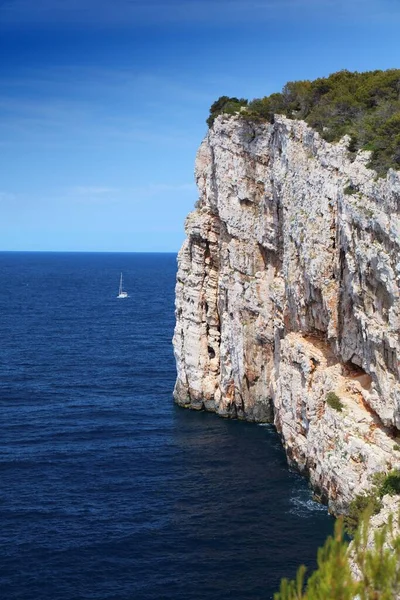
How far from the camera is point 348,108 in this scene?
51.0m

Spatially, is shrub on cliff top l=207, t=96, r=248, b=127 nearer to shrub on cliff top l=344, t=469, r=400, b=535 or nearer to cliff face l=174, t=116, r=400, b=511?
cliff face l=174, t=116, r=400, b=511

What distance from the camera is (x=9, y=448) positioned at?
55.7 m

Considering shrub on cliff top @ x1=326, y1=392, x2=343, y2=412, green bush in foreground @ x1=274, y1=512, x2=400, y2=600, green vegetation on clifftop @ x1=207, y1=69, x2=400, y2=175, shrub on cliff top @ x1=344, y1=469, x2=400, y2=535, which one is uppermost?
green vegetation on clifftop @ x1=207, y1=69, x2=400, y2=175

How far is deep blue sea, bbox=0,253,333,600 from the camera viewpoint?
3738 centimetres

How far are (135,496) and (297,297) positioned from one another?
1898cm

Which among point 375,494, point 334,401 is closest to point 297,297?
point 334,401

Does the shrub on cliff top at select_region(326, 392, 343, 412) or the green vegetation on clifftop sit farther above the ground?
the green vegetation on clifftop

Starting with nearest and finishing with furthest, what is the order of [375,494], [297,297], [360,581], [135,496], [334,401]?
[360,581], [375,494], [334,401], [135,496], [297,297]

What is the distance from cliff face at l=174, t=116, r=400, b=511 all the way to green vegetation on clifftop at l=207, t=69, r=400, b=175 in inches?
46.1

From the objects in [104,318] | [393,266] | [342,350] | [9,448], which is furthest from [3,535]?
[104,318]

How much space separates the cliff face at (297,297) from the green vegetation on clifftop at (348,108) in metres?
1.17

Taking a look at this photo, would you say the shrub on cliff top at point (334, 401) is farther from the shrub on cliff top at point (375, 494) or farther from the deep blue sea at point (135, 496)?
the deep blue sea at point (135, 496)

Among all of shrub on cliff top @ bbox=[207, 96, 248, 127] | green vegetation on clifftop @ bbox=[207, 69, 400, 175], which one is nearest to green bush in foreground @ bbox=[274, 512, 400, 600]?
green vegetation on clifftop @ bbox=[207, 69, 400, 175]

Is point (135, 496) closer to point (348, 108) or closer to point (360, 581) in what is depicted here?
point (348, 108)
